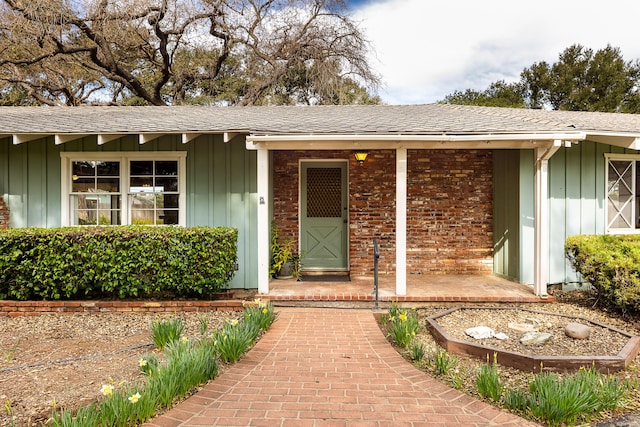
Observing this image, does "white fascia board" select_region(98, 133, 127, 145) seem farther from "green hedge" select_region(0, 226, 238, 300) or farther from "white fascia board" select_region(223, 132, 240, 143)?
"white fascia board" select_region(223, 132, 240, 143)

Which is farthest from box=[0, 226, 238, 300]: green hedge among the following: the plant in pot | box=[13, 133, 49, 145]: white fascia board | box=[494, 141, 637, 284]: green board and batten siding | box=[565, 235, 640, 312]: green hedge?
box=[565, 235, 640, 312]: green hedge

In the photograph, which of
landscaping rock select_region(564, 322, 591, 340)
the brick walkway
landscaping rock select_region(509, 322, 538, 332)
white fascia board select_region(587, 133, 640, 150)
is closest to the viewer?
the brick walkway

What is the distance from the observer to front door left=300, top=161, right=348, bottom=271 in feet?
25.3

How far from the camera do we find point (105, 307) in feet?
17.7

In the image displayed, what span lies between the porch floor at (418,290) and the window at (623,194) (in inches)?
89.1

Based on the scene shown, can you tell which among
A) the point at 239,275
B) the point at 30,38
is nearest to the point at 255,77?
the point at 30,38

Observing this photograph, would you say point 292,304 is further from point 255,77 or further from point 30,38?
point 255,77

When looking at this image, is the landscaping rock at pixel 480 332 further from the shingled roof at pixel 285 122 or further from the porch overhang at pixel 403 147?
the shingled roof at pixel 285 122

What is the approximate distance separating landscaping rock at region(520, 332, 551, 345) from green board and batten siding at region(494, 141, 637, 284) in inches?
105

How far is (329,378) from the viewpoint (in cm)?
332

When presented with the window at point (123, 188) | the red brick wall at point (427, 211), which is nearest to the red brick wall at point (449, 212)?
the red brick wall at point (427, 211)

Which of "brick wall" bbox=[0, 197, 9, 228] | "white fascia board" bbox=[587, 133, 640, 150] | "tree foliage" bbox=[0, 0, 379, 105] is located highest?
"tree foliage" bbox=[0, 0, 379, 105]

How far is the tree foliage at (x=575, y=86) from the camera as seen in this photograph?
21.0 m

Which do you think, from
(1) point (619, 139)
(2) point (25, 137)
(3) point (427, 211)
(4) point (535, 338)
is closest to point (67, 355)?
(2) point (25, 137)
